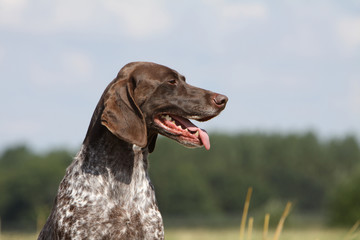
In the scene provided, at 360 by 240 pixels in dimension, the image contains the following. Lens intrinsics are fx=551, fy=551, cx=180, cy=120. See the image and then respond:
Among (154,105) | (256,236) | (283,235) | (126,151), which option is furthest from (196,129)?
(256,236)

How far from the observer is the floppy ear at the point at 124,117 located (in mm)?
5289

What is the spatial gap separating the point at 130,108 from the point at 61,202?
1168mm

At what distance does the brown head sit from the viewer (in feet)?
17.5

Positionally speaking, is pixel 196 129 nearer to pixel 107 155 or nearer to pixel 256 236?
pixel 107 155

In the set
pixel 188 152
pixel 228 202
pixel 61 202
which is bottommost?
pixel 228 202

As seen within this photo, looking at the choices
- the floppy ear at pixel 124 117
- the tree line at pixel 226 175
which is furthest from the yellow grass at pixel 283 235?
the tree line at pixel 226 175

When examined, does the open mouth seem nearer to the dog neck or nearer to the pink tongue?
the pink tongue

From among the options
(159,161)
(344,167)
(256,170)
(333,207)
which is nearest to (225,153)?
(256,170)

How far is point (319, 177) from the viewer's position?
9538 cm

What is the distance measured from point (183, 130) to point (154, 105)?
1.29ft

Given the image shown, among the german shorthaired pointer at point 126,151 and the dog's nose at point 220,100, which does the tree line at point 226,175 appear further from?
the dog's nose at point 220,100

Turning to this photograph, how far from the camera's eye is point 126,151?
5.60 metres

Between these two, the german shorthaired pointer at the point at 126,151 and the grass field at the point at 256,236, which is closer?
the german shorthaired pointer at the point at 126,151

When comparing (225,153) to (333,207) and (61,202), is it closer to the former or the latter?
(333,207)
